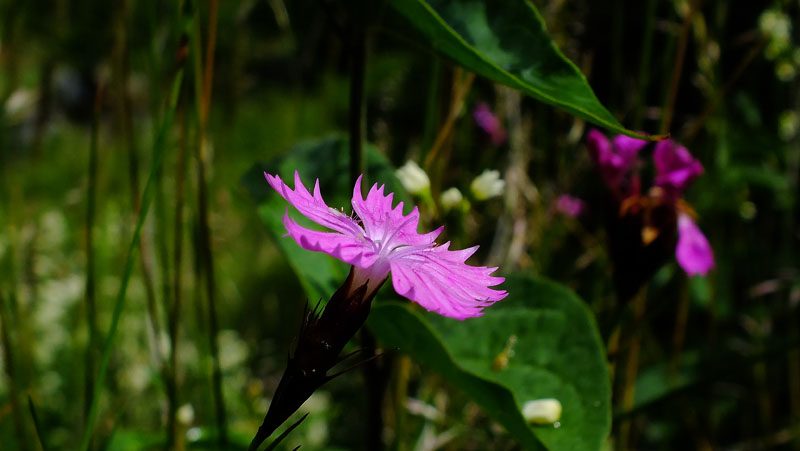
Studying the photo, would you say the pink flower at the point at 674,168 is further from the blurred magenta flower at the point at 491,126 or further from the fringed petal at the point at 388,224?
the blurred magenta flower at the point at 491,126

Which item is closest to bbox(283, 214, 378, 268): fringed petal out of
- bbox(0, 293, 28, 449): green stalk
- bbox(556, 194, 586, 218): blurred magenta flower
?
bbox(0, 293, 28, 449): green stalk

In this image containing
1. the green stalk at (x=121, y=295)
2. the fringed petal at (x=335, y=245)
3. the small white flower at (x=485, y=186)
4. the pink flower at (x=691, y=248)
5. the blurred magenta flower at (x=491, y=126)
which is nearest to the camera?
the fringed petal at (x=335, y=245)

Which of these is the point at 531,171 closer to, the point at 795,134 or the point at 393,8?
the point at 795,134

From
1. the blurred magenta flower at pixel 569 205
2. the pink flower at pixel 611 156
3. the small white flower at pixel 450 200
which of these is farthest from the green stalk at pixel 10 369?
the blurred magenta flower at pixel 569 205

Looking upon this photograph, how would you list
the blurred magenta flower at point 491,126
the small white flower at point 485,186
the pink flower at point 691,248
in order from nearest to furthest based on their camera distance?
the pink flower at point 691,248, the small white flower at point 485,186, the blurred magenta flower at point 491,126

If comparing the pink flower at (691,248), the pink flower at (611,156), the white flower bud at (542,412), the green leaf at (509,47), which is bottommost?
the white flower bud at (542,412)

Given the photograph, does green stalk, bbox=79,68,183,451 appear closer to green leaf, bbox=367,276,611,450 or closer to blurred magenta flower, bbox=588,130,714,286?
green leaf, bbox=367,276,611,450
